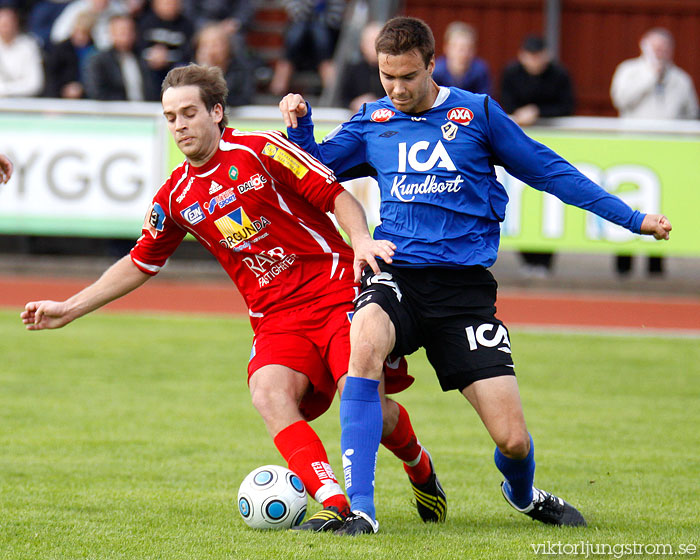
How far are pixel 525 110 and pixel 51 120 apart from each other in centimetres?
538

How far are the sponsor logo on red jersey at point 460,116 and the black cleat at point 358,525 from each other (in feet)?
5.80

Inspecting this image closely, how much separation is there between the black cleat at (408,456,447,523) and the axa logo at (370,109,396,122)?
1.65m

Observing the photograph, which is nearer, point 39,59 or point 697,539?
point 697,539

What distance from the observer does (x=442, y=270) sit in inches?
202

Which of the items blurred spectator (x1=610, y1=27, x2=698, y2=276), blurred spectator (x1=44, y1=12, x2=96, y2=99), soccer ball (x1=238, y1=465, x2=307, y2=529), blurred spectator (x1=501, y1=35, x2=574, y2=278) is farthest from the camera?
blurred spectator (x1=44, y1=12, x2=96, y2=99)

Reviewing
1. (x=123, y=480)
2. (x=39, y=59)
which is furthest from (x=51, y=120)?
(x=123, y=480)

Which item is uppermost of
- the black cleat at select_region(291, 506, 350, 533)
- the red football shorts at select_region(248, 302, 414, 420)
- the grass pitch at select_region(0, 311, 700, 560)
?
the red football shorts at select_region(248, 302, 414, 420)

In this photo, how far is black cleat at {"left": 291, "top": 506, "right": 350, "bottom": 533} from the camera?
4723mm

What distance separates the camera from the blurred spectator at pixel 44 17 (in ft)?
53.3

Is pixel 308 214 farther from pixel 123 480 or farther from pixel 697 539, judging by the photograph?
pixel 697 539

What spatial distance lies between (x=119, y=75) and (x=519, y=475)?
399 inches

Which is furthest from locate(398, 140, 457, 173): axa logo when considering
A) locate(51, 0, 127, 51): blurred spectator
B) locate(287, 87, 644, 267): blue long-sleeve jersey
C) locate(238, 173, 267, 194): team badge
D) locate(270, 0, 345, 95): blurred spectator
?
locate(270, 0, 345, 95): blurred spectator

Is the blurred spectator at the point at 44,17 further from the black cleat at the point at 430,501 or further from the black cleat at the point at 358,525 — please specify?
the black cleat at the point at 358,525

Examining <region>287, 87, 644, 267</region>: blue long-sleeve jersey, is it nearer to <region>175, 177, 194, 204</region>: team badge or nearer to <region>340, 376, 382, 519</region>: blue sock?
<region>340, 376, 382, 519</region>: blue sock
